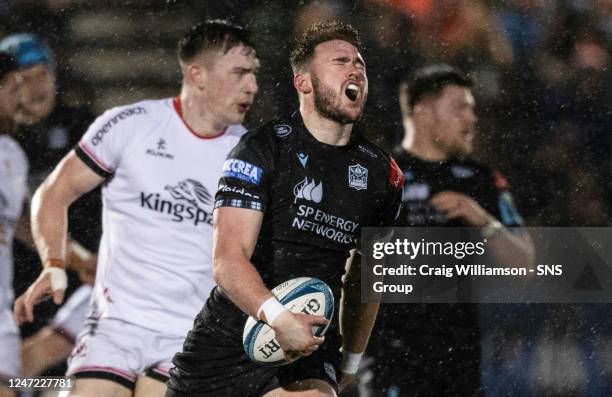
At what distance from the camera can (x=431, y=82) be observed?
542cm

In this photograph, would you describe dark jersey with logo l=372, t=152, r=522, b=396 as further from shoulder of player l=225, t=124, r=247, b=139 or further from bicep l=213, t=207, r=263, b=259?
bicep l=213, t=207, r=263, b=259

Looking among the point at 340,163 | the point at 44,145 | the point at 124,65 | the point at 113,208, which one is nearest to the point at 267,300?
the point at 340,163

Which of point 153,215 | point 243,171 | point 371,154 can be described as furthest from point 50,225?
point 371,154

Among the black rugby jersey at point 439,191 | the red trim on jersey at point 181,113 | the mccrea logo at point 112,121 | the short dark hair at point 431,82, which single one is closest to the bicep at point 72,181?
the mccrea logo at point 112,121

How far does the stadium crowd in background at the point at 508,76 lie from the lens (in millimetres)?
5766

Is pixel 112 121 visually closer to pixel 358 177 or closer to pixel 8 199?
pixel 8 199

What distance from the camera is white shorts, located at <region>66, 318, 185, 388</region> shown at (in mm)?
4383

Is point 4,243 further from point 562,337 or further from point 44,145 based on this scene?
point 562,337

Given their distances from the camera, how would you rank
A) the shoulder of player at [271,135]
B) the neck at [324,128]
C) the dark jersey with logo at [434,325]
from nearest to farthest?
the shoulder of player at [271,135]
the neck at [324,128]
the dark jersey with logo at [434,325]

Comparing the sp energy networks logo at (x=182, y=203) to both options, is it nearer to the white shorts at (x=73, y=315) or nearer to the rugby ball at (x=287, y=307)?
the white shorts at (x=73, y=315)

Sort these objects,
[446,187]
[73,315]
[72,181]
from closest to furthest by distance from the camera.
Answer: [72,181], [446,187], [73,315]

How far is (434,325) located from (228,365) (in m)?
1.64

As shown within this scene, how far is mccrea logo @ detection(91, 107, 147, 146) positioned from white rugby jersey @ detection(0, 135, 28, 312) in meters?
0.78

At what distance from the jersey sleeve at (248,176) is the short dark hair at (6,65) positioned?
226cm
